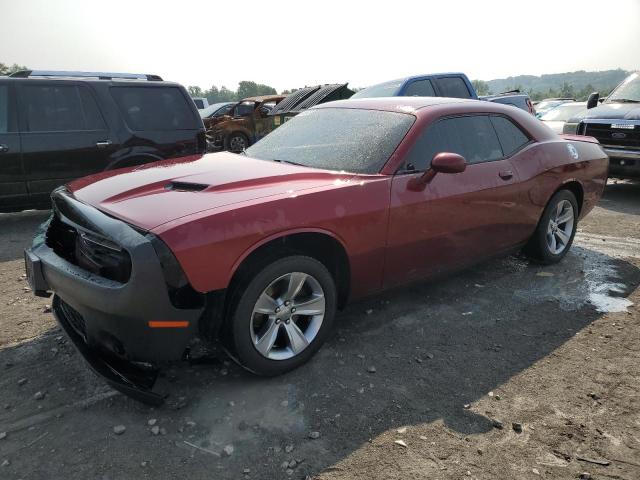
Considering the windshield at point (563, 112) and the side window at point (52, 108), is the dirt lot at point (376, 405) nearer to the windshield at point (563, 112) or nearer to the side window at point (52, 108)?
the side window at point (52, 108)

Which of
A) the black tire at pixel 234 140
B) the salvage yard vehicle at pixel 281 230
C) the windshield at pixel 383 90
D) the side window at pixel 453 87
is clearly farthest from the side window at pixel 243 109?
the salvage yard vehicle at pixel 281 230

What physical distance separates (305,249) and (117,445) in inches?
55.4

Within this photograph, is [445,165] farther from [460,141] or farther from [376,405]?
[376,405]

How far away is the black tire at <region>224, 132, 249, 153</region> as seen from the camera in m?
13.6

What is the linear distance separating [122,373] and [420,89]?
7212mm

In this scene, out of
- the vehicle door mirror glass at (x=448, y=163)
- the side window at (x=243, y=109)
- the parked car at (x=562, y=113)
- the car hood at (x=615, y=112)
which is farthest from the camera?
the side window at (x=243, y=109)

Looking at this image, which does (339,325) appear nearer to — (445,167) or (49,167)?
(445,167)

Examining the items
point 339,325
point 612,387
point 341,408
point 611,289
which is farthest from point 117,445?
point 611,289

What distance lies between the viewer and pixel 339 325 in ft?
11.5

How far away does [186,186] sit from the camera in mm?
2838

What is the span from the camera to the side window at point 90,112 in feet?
19.6

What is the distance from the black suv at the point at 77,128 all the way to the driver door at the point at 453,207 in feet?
13.1

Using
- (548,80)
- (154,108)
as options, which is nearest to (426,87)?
(154,108)

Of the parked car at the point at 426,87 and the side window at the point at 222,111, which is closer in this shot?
the parked car at the point at 426,87
